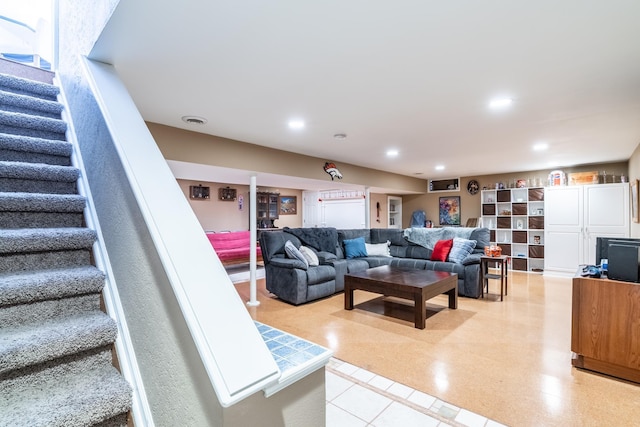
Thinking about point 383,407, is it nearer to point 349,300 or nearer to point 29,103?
point 349,300

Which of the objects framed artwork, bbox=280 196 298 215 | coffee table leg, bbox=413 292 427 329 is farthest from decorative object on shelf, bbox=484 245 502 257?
framed artwork, bbox=280 196 298 215

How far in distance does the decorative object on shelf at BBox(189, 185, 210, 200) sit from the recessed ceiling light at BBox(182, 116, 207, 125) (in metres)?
4.53

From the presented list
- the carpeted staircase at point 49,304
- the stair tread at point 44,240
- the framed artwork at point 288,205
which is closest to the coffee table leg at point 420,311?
the carpeted staircase at point 49,304

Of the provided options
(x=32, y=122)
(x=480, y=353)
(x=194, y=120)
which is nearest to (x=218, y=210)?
(x=194, y=120)

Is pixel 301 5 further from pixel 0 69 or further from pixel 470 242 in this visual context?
pixel 470 242

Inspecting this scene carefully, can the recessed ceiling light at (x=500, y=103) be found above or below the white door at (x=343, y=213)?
above

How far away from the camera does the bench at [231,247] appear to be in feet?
21.5

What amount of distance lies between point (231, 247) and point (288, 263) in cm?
310

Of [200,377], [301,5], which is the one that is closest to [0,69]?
[301,5]

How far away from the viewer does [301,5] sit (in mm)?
1437

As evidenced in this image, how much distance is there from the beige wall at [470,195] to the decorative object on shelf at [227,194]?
4.83 m

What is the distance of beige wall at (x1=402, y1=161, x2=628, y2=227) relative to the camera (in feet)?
19.3

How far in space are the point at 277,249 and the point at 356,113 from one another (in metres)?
2.59

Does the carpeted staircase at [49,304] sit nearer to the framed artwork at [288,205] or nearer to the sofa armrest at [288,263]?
the sofa armrest at [288,263]
